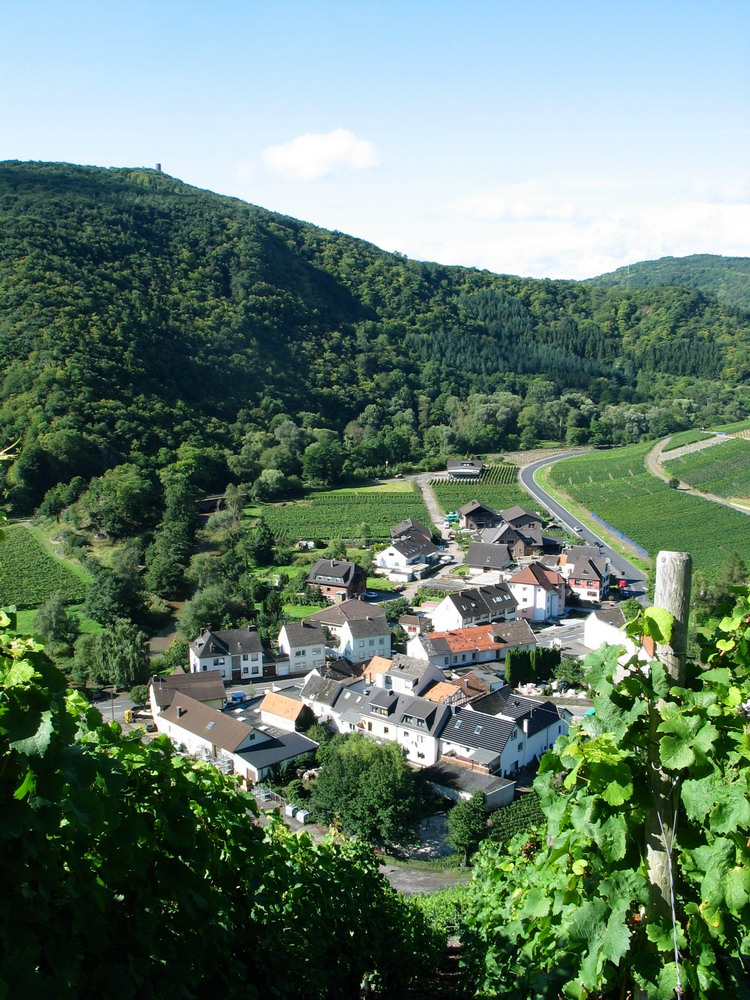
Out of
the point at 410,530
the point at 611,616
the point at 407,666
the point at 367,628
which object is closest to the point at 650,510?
the point at 410,530

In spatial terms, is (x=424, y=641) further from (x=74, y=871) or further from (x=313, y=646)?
(x=74, y=871)

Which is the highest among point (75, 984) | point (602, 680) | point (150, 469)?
point (602, 680)

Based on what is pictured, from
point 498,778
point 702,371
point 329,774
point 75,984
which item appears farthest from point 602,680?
point 702,371

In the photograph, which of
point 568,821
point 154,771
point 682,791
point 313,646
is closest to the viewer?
point 682,791

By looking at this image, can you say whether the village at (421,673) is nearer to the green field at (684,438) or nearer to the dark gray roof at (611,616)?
the dark gray roof at (611,616)

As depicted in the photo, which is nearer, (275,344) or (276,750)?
(276,750)

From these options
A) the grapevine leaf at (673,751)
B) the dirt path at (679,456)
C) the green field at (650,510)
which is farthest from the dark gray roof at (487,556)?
the grapevine leaf at (673,751)

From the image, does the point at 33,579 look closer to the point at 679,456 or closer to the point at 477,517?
the point at 477,517
